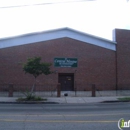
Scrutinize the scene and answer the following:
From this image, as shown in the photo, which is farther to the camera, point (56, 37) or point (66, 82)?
point (66, 82)

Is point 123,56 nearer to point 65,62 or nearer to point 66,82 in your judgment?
point 65,62

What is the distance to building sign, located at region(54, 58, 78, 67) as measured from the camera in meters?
34.0

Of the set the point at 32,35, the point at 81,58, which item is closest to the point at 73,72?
the point at 81,58

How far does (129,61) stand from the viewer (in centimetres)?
3616

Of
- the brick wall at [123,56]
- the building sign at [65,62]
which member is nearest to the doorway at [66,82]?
the building sign at [65,62]

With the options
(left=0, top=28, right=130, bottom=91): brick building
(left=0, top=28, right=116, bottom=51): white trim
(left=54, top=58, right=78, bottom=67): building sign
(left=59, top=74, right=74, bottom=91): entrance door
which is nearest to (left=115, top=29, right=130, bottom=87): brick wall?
(left=0, top=28, right=130, bottom=91): brick building

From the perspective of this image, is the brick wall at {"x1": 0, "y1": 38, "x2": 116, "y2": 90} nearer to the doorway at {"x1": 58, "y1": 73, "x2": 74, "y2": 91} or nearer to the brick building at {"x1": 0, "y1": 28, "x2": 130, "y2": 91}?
the brick building at {"x1": 0, "y1": 28, "x2": 130, "y2": 91}

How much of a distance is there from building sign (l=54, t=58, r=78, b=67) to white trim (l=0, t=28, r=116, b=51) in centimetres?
346

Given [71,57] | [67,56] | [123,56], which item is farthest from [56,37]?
[123,56]

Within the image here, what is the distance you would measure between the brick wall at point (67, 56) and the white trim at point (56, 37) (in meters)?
0.59

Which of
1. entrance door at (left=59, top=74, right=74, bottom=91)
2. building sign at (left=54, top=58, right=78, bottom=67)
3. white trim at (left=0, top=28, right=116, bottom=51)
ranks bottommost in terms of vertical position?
entrance door at (left=59, top=74, right=74, bottom=91)

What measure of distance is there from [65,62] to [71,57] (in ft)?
3.96

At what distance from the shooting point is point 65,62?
34.1 metres

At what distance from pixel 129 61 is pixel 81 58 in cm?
796
